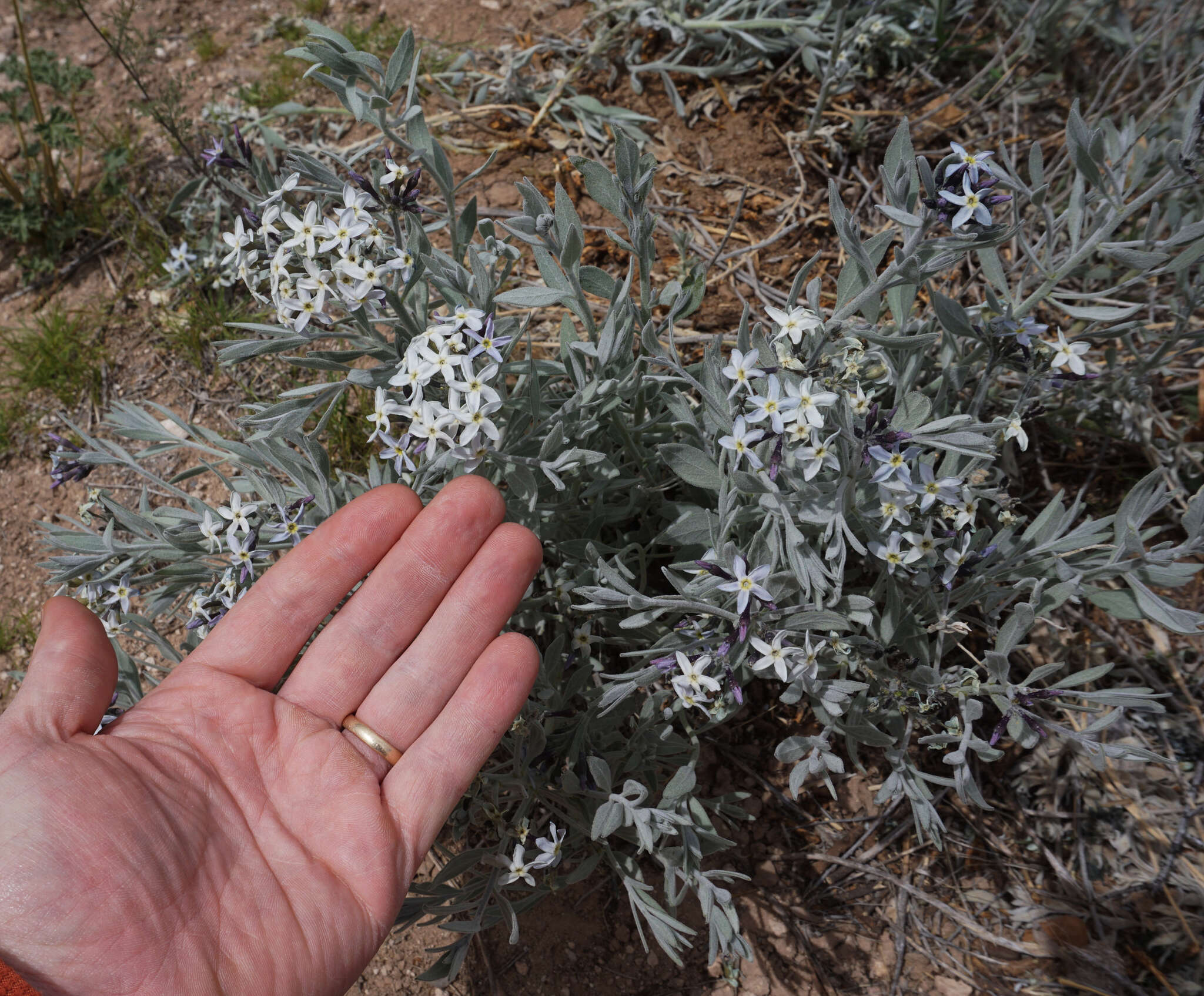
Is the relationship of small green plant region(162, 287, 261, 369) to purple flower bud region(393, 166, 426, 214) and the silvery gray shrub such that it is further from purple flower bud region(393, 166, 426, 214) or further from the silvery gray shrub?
purple flower bud region(393, 166, 426, 214)

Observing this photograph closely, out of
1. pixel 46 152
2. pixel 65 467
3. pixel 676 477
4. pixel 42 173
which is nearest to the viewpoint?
pixel 65 467

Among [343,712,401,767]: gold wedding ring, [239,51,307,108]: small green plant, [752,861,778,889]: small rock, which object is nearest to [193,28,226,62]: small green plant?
[239,51,307,108]: small green plant

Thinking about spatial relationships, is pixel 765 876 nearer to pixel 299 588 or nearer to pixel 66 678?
pixel 299 588

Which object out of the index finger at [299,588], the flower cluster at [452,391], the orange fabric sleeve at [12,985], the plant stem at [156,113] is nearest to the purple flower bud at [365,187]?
the flower cluster at [452,391]

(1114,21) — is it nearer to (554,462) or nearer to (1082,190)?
(1082,190)

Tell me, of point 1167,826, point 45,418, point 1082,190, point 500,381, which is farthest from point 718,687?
point 45,418

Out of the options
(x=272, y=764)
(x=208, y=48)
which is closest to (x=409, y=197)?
(x=272, y=764)

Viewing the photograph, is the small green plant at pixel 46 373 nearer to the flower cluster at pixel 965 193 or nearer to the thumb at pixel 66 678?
the thumb at pixel 66 678
